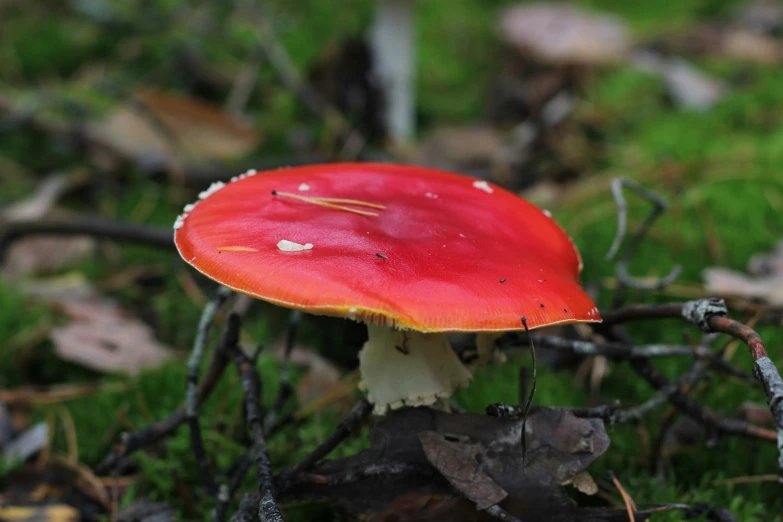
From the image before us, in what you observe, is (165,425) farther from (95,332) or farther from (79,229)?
(79,229)

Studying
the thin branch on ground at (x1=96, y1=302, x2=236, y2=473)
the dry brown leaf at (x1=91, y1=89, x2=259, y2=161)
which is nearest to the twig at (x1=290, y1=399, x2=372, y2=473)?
the thin branch on ground at (x1=96, y1=302, x2=236, y2=473)

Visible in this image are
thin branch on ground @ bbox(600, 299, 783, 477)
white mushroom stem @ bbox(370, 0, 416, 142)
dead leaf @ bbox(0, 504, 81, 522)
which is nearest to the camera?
thin branch on ground @ bbox(600, 299, 783, 477)

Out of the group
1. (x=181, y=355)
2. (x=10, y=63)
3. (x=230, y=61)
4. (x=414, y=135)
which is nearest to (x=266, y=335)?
(x=181, y=355)

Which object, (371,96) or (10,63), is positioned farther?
(10,63)

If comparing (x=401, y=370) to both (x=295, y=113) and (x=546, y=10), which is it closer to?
(x=295, y=113)

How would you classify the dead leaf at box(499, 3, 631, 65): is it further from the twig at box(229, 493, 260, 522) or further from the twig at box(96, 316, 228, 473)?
the twig at box(229, 493, 260, 522)
